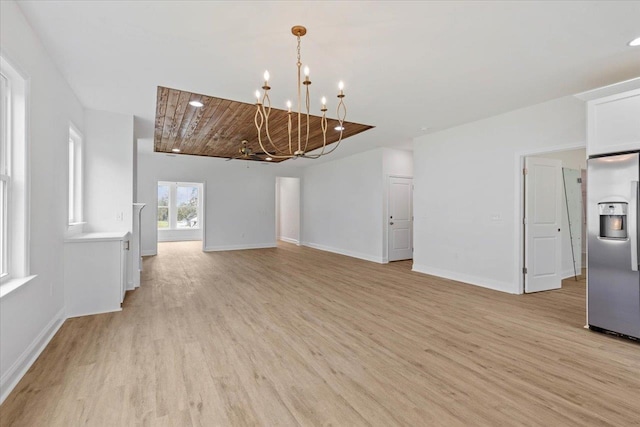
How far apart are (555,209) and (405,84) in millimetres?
3331

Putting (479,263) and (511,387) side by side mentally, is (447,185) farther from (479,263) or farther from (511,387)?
(511,387)

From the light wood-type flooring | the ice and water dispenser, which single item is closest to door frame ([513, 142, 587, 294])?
the light wood-type flooring

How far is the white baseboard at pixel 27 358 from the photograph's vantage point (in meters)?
2.05

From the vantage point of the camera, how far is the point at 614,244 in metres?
3.02

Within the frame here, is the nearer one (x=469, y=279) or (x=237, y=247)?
(x=469, y=279)

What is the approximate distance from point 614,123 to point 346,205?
226 inches

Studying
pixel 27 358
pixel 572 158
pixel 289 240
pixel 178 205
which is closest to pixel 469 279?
pixel 572 158

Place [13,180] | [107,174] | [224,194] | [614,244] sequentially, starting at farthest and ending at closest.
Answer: [224,194], [107,174], [614,244], [13,180]

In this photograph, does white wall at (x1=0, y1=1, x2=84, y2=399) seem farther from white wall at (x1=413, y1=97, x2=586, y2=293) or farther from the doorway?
the doorway

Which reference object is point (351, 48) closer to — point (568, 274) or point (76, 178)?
point (76, 178)

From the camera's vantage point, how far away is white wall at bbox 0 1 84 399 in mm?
2113

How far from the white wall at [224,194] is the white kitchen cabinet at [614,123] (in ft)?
25.7

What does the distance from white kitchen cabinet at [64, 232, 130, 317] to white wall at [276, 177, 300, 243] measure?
23.2 feet

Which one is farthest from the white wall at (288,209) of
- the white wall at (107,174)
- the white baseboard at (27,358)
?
the white baseboard at (27,358)
